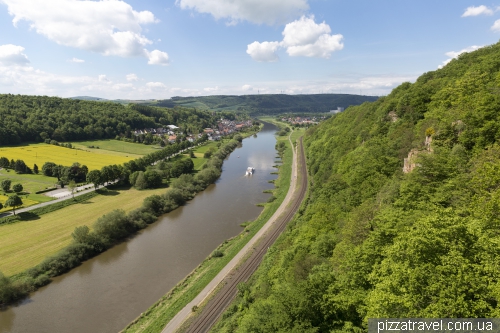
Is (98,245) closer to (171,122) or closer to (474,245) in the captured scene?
(474,245)

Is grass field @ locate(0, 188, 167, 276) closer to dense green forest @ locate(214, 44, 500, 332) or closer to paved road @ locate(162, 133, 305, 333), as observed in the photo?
paved road @ locate(162, 133, 305, 333)

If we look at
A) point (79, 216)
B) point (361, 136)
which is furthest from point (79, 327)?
point (361, 136)

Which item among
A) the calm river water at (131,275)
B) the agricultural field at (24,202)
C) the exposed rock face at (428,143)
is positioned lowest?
the calm river water at (131,275)

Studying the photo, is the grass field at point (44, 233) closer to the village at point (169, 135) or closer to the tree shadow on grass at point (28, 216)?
the tree shadow on grass at point (28, 216)

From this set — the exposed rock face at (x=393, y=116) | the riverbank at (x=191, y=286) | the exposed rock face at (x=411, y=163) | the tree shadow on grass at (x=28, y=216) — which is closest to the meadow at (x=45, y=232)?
the tree shadow on grass at (x=28, y=216)

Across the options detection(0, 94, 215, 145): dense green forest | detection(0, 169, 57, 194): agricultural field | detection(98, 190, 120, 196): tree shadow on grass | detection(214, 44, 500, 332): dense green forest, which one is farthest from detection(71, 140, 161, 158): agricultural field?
detection(214, 44, 500, 332): dense green forest

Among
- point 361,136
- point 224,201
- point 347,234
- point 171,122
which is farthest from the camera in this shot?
point 171,122
